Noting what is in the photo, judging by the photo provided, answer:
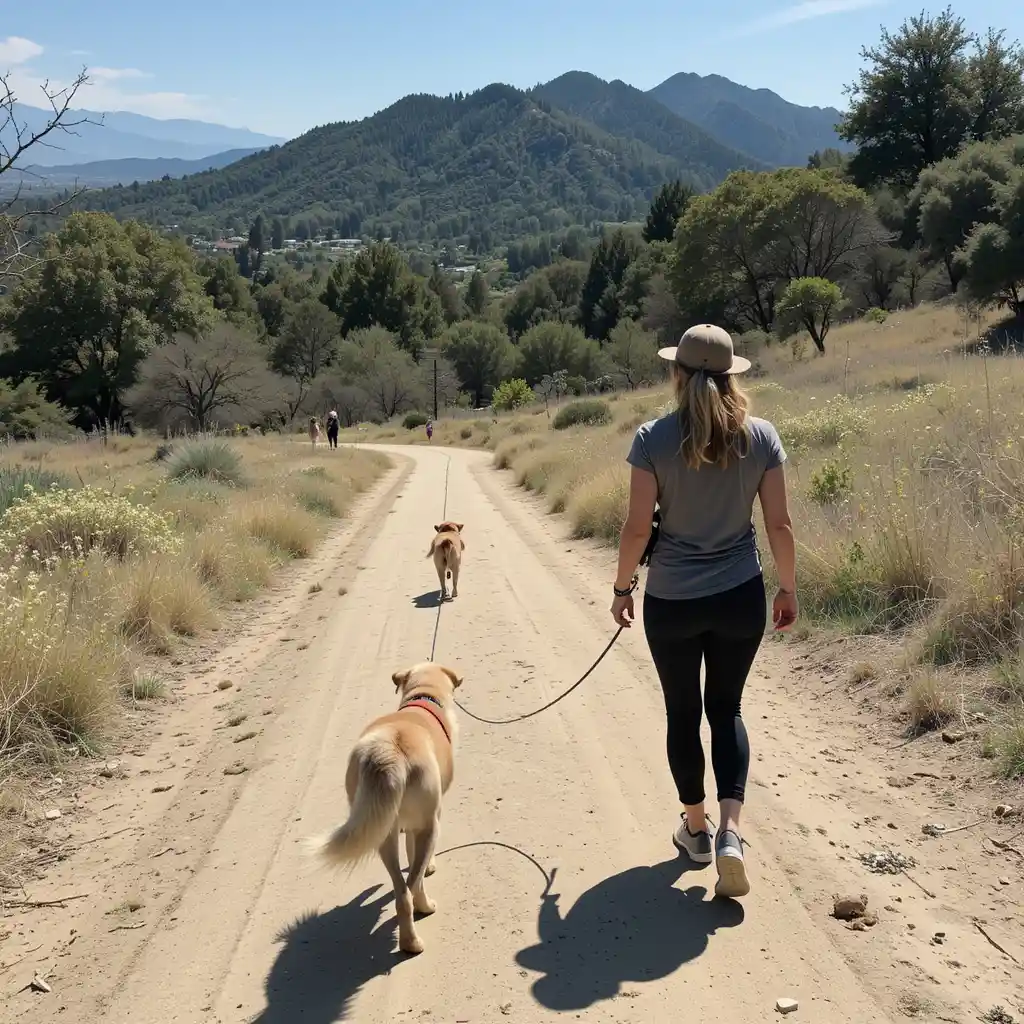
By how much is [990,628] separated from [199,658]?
614cm

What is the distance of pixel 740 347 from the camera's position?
132 feet

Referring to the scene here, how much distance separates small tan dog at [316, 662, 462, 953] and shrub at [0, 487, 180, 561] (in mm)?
6024

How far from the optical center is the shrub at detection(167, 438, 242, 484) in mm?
16766

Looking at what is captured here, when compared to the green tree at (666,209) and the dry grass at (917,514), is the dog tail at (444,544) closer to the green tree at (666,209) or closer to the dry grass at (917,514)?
the dry grass at (917,514)

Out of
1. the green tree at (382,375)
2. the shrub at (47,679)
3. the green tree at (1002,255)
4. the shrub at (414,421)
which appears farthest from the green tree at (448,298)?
the shrub at (47,679)

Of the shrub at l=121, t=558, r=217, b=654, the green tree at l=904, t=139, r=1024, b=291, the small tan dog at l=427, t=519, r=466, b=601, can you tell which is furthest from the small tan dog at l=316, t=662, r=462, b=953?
the green tree at l=904, t=139, r=1024, b=291

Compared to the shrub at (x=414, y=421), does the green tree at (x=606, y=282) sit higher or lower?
higher

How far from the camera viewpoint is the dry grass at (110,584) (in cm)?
559

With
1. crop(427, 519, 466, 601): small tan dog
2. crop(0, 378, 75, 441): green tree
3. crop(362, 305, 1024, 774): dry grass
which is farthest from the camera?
crop(0, 378, 75, 441): green tree

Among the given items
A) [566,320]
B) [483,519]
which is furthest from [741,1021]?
[566,320]

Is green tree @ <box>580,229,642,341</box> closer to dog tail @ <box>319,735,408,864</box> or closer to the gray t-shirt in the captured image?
the gray t-shirt

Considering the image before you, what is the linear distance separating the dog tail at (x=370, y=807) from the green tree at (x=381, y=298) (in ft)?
263

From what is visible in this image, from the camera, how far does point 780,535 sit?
12.5 ft

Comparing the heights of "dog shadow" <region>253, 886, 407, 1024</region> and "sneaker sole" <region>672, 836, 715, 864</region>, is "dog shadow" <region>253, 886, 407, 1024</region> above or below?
below
